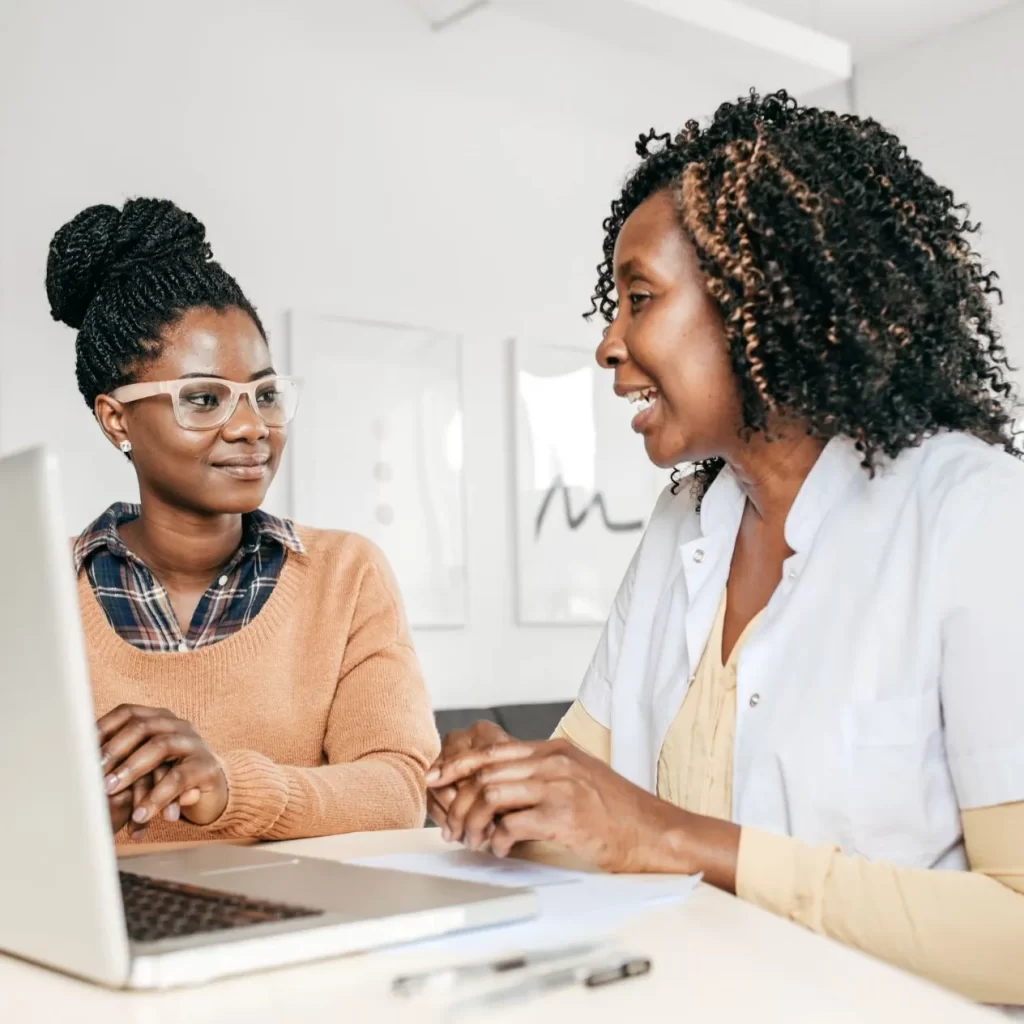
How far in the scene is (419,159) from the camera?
4152 mm

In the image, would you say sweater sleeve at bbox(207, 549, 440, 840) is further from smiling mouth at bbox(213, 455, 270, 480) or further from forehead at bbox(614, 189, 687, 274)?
forehead at bbox(614, 189, 687, 274)

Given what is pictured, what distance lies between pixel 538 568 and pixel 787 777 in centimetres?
301

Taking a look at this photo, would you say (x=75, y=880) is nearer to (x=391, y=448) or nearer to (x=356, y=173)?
(x=391, y=448)

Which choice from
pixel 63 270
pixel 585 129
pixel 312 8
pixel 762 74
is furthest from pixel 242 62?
pixel 63 270

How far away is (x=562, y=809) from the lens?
103cm

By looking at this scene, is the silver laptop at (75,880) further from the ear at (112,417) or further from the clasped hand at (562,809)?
the ear at (112,417)

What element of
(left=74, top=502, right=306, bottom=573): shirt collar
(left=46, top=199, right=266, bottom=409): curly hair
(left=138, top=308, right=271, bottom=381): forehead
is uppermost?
(left=46, top=199, right=266, bottom=409): curly hair

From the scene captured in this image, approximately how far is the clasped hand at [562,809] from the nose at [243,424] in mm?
1036

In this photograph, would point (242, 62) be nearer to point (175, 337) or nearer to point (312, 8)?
point (312, 8)

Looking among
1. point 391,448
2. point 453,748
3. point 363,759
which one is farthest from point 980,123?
point 453,748

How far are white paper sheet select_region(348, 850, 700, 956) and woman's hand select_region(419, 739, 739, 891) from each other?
30mm

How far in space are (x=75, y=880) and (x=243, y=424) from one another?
1.38 metres

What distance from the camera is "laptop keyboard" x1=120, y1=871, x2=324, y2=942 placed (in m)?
0.75

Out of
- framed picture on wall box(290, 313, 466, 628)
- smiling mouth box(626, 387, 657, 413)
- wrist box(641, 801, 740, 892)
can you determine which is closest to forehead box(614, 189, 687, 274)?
smiling mouth box(626, 387, 657, 413)
